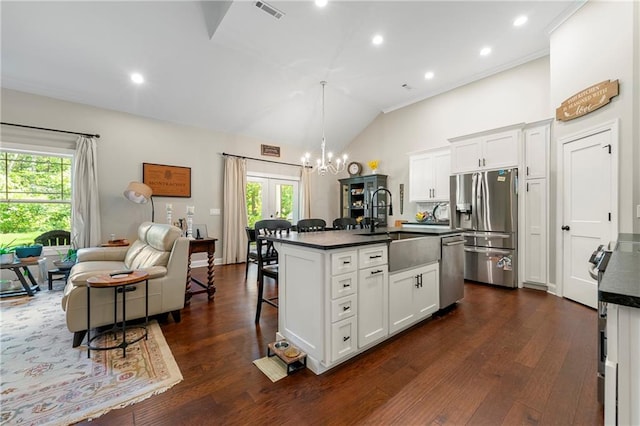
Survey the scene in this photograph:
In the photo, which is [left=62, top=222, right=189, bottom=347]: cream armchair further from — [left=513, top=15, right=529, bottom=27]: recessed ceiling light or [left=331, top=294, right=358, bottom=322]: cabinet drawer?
[left=513, top=15, right=529, bottom=27]: recessed ceiling light

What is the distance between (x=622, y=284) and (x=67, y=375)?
9.98ft

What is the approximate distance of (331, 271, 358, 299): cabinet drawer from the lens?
182cm

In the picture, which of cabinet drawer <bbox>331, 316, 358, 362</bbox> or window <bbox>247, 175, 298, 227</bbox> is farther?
window <bbox>247, 175, 298, 227</bbox>

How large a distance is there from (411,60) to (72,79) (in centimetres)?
530

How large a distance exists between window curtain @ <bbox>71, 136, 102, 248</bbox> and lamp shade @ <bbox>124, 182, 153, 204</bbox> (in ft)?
1.61

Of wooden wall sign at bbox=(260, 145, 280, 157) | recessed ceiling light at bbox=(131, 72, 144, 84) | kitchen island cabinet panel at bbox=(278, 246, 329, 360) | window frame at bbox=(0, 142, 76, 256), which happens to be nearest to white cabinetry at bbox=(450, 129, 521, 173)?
kitchen island cabinet panel at bbox=(278, 246, 329, 360)

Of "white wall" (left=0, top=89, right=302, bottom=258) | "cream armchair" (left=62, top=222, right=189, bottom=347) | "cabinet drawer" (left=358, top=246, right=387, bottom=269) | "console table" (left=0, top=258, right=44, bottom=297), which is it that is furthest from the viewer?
"white wall" (left=0, top=89, right=302, bottom=258)

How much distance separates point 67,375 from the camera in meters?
1.83

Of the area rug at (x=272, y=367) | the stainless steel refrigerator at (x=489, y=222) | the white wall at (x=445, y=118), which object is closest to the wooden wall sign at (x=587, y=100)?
the white wall at (x=445, y=118)

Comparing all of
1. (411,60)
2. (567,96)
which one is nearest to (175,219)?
(411,60)

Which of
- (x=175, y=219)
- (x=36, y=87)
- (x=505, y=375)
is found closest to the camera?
(x=505, y=375)

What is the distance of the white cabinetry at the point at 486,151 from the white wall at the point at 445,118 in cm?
68

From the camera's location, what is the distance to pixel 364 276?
2020 mm

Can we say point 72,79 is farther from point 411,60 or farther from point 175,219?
point 411,60
